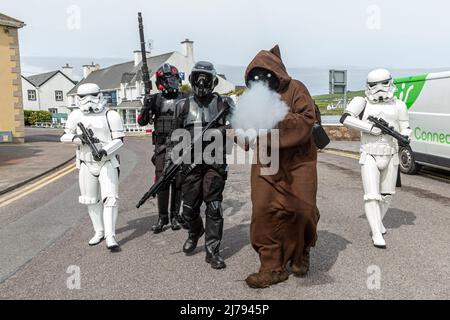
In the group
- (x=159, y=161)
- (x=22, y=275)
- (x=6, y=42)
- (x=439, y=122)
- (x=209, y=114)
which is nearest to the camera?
(x=22, y=275)

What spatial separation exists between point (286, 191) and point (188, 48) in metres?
39.0

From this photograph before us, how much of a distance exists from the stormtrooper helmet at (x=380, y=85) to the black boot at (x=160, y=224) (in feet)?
10.0

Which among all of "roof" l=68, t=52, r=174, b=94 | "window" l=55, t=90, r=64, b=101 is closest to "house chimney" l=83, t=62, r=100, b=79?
"roof" l=68, t=52, r=174, b=94

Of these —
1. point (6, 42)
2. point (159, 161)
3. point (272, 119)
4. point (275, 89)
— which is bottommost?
point (159, 161)

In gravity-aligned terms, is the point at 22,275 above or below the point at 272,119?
below

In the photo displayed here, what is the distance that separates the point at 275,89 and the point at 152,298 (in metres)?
2.02

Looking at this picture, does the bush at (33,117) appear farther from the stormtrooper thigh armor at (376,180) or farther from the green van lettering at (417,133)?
the stormtrooper thigh armor at (376,180)

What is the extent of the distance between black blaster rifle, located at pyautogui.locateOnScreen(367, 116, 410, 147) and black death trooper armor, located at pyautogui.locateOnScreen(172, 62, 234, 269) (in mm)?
1731

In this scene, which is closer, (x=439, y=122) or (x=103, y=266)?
(x=103, y=266)

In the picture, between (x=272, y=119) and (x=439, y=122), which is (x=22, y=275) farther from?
(x=439, y=122)

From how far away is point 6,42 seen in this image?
19.8 m
